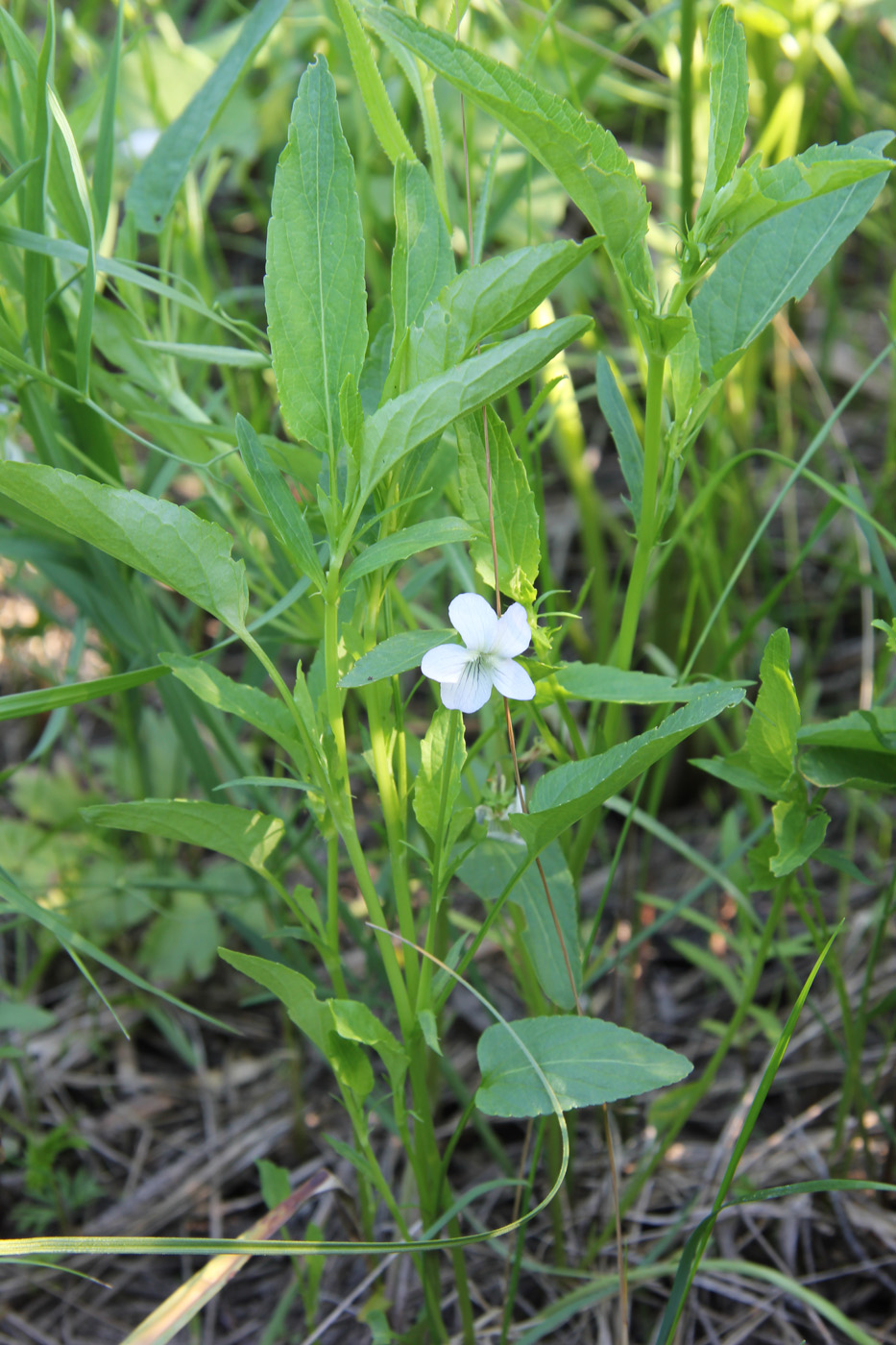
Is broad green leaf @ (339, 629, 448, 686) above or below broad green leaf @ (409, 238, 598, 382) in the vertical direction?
below

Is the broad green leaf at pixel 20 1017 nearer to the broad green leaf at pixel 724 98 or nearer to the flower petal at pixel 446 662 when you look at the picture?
the flower petal at pixel 446 662

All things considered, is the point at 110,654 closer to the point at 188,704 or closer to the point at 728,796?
the point at 188,704

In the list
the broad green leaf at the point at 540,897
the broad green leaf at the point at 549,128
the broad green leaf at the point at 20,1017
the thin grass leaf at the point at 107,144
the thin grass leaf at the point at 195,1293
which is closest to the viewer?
the broad green leaf at the point at 549,128

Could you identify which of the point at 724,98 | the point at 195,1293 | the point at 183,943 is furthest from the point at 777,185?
the point at 183,943

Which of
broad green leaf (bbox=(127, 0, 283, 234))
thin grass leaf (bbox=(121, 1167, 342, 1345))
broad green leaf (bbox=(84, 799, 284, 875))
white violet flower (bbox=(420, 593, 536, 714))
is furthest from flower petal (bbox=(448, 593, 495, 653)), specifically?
broad green leaf (bbox=(127, 0, 283, 234))

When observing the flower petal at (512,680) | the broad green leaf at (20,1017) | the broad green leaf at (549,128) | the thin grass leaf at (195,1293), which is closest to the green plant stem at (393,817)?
the flower petal at (512,680)

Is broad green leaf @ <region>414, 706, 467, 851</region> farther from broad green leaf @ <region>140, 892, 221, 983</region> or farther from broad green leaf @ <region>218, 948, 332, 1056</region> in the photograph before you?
broad green leaf @ <region>140, 892, 221, 983</region>
